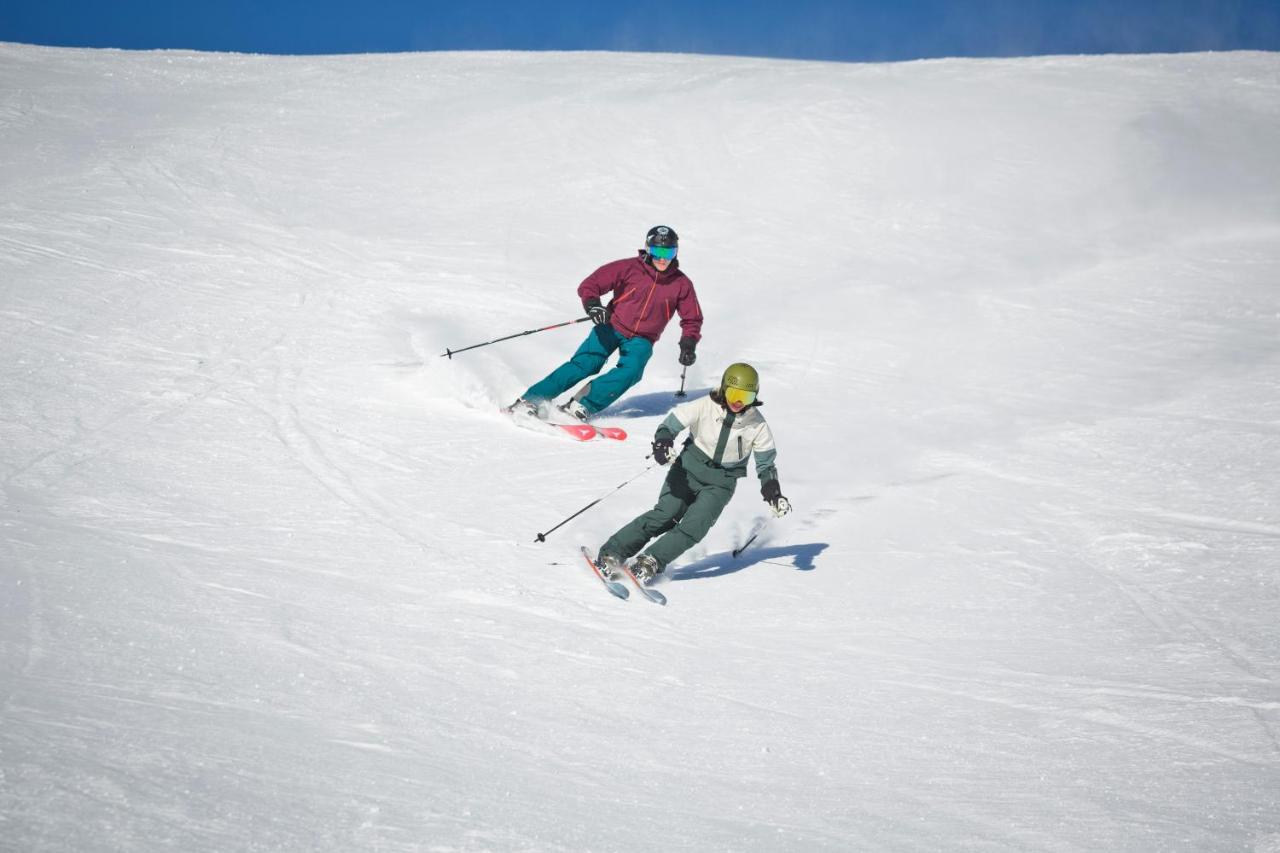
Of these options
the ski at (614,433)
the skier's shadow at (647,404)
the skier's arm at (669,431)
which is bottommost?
the skier's shadow at (647,404)

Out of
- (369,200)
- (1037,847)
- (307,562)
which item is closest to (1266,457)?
(1037,847)

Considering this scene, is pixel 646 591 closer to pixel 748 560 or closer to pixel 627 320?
pixel 748 560

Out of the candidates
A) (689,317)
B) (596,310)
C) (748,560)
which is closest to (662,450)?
(748,560)

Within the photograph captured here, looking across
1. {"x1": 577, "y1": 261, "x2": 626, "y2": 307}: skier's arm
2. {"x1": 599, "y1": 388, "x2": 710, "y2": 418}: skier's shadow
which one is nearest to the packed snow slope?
{"x1": 599, "y1": 388, "x2": 710, "y2": 418}: skier's shadow

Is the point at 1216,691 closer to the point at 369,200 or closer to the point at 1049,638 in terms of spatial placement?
the point at 1049,638

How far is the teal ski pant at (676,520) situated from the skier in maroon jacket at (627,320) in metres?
2.72

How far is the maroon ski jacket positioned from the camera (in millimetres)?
9305

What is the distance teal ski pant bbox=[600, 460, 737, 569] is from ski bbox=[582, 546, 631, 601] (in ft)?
0.32

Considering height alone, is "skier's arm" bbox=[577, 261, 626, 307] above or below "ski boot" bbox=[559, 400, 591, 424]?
above

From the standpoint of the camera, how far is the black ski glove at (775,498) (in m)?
6.30

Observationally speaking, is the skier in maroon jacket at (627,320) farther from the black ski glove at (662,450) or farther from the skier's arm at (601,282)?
the black ski glove at (662,450)

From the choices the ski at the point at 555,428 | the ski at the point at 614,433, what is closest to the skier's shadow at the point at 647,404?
the ski at the point at 614,433

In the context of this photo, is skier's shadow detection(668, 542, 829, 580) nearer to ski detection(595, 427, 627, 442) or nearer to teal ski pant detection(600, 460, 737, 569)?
teal ski pant detection(600, 460, 737, 569)

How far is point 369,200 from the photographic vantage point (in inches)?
594
